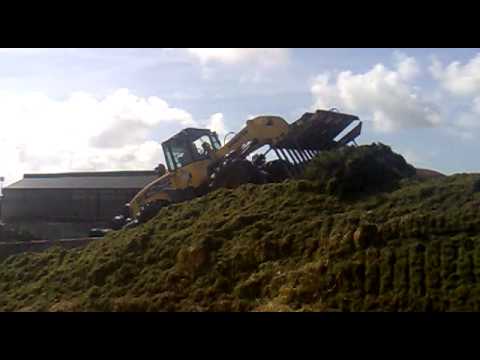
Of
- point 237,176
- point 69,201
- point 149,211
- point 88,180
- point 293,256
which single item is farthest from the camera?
point 88,180

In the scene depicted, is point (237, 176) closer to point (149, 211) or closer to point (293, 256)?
point (149, 211)

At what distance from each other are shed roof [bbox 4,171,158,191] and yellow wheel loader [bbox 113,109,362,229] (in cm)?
451

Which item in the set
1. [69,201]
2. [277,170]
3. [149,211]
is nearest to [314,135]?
[277,170]

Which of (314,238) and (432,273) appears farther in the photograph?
(314,238)

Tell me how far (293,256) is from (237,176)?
395 centimetres

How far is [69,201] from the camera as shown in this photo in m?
16.9

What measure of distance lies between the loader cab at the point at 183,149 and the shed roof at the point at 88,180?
4421mm
